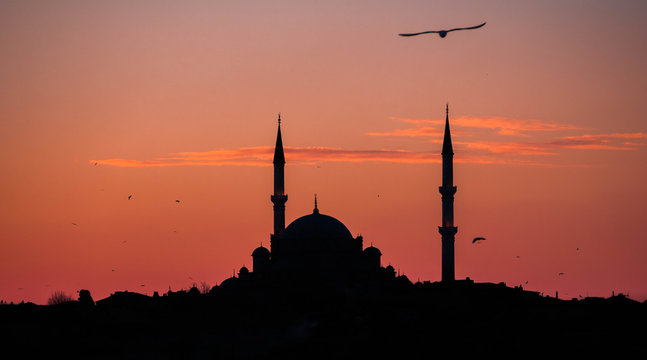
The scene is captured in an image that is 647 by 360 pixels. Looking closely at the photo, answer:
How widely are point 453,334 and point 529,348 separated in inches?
139

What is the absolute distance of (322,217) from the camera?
81000mm

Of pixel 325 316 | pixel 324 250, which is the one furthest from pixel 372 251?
pixel 325 316

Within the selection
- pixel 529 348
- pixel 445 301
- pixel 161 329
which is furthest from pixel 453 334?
pixel 161 329

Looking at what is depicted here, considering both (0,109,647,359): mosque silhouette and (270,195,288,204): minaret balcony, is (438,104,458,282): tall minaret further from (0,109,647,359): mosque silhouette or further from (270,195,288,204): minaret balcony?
(270,195,288,204): minaret balcony

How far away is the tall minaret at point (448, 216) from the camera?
78000mm

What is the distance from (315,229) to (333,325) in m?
13.4

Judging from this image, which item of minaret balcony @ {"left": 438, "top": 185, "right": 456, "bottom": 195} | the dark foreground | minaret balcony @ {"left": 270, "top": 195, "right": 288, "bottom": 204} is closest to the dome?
minaret balcony @ {"left": 270, "top": 195, "right": 288, "bottom": 204}

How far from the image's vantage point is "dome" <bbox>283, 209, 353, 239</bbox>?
7975 cm

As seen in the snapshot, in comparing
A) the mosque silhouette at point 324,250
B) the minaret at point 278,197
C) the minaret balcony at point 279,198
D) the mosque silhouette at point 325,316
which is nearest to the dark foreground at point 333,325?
the mosque silhouette at point 325,316

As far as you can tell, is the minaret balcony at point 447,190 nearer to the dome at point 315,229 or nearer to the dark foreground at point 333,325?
the dark foreground at point 333,325

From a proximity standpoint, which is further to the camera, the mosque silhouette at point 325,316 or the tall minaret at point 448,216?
the tall minaret at point 448,216

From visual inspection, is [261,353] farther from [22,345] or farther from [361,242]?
[361,242]

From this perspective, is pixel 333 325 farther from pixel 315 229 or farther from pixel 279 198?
pixel 279 198

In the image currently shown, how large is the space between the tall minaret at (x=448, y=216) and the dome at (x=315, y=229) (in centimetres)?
547
